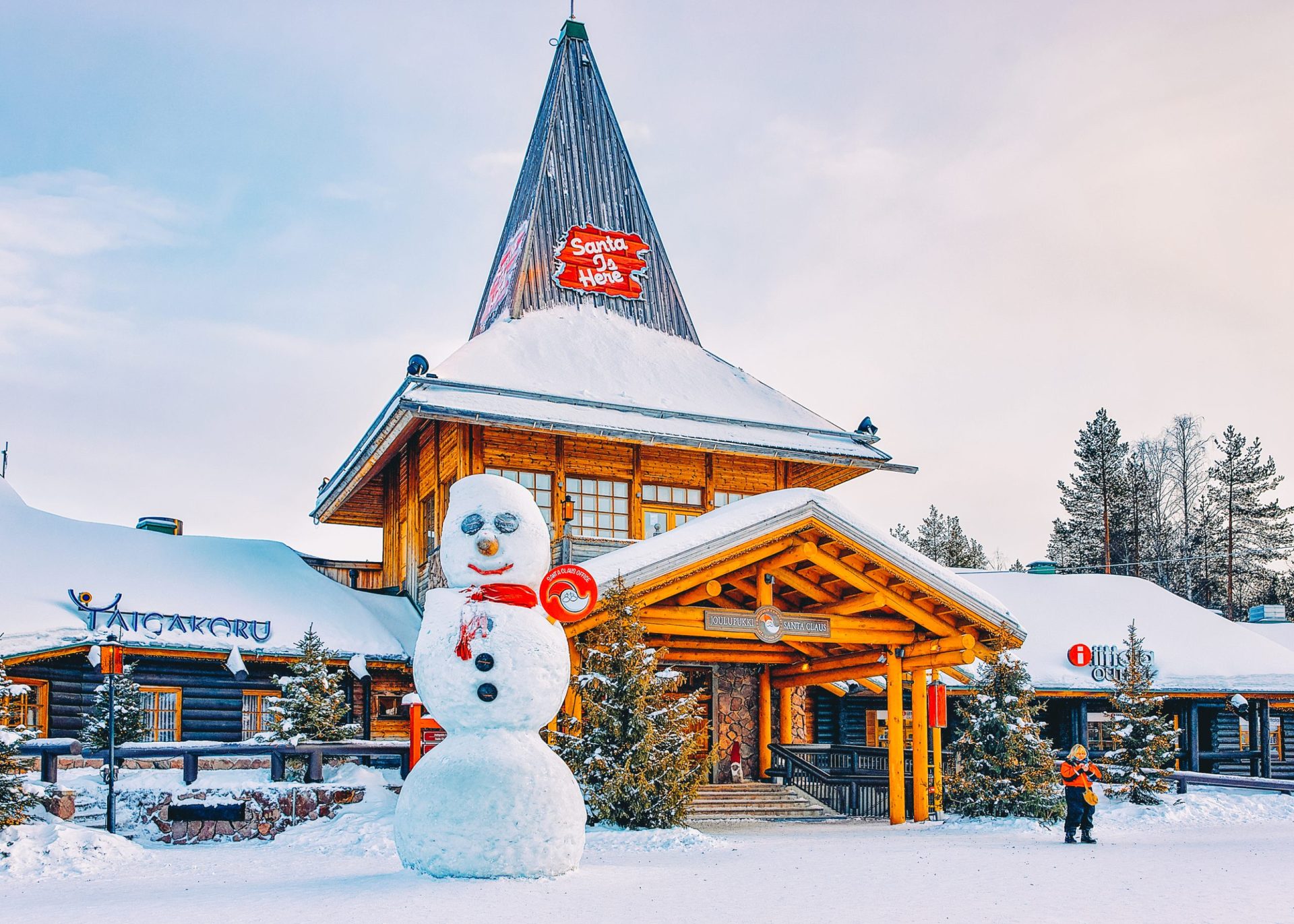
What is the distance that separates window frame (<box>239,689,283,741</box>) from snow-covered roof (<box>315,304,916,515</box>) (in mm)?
4564

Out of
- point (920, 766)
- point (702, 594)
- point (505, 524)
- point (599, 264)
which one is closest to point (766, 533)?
point (702, 594)

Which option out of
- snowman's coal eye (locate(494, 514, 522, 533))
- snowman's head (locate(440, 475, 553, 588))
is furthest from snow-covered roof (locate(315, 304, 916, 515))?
snowman's coal eye (locate(494, 514, 522, 533))

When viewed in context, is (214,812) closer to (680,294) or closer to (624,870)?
(624,870)

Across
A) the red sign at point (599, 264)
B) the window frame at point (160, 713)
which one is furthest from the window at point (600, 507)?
the window frame at point (160, 713)

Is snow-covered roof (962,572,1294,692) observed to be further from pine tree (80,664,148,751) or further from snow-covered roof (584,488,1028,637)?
pine tree (80,664,148,751)

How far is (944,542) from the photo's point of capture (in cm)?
5409

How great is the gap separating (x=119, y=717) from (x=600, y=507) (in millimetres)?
8245

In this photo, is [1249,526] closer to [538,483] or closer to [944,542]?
[944,542]

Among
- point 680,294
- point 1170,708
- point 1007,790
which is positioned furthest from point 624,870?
point 1170,708

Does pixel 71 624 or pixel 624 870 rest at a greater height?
pixel 71 624

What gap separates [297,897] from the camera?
9.88 metres

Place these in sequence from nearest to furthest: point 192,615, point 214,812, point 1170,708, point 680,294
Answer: point 214,812 → point 192,615 → point 680,294 → point 1170,708

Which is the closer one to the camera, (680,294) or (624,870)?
(624,870)

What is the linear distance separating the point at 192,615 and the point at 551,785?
1085cm
